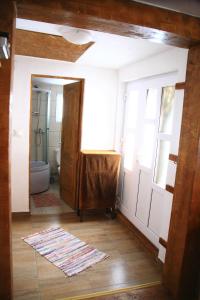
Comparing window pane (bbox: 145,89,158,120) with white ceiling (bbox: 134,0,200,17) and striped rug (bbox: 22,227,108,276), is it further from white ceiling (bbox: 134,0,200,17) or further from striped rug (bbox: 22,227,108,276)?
striped rug (bbox: 22,227,108,276)

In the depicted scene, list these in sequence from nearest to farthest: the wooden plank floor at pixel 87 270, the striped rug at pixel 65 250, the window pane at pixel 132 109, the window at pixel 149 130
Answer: the wooden plank floor at pixel 87 270
the striped rug at pixel 65 250
the window at pixel 149 130
the window pane at pixel 132 109

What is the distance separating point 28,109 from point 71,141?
0.83 m

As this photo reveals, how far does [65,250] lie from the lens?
8.69 ft

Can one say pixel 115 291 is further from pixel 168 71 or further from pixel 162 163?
pixel 168 71

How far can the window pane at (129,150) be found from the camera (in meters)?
3.36

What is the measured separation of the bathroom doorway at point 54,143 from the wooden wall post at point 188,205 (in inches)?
74.4

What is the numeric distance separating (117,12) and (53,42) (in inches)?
46.9

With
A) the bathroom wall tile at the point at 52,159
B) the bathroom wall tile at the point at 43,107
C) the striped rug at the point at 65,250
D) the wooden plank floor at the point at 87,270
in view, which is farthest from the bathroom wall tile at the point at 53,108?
the striped rug at the point at 65,250

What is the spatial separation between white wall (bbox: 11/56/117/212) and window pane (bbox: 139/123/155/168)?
77 cm

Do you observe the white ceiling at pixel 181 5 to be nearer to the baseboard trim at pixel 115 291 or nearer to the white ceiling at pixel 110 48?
the white ceiling at pixel 110 48

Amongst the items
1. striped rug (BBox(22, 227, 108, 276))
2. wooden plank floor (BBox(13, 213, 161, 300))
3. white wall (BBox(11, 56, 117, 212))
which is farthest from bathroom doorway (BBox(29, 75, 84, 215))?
striped rug (BBox(22, 227, 108, 276))

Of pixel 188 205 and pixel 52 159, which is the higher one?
pixel 188 205

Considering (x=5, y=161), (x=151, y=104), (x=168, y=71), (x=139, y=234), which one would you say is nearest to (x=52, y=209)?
(x=139, y=234)

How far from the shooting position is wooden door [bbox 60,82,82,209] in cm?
354
